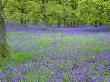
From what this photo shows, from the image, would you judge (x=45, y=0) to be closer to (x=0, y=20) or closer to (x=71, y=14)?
(x=71, y=14)

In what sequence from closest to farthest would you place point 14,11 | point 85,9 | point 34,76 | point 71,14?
point 34,76 → point 85,9 → point 14,11 → point 71,14

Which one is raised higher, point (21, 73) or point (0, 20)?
point (0, 20)

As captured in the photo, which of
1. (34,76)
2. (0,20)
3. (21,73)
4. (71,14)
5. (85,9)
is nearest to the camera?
(34,76)

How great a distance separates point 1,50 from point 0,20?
1.25 metres

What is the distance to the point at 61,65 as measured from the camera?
9.19 metres

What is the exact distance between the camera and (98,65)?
30.0 ft

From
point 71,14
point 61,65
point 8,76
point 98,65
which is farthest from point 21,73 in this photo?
point 71,14

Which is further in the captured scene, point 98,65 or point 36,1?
point 36,1

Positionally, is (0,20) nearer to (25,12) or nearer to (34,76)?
(34,76)

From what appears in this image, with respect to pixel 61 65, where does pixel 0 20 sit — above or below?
above

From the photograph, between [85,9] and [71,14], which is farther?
[71,14]

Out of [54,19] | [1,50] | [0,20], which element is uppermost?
[0,20]

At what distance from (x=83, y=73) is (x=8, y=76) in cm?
196

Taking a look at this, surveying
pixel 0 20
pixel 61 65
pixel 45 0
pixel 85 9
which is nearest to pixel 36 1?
pixel 45 0
